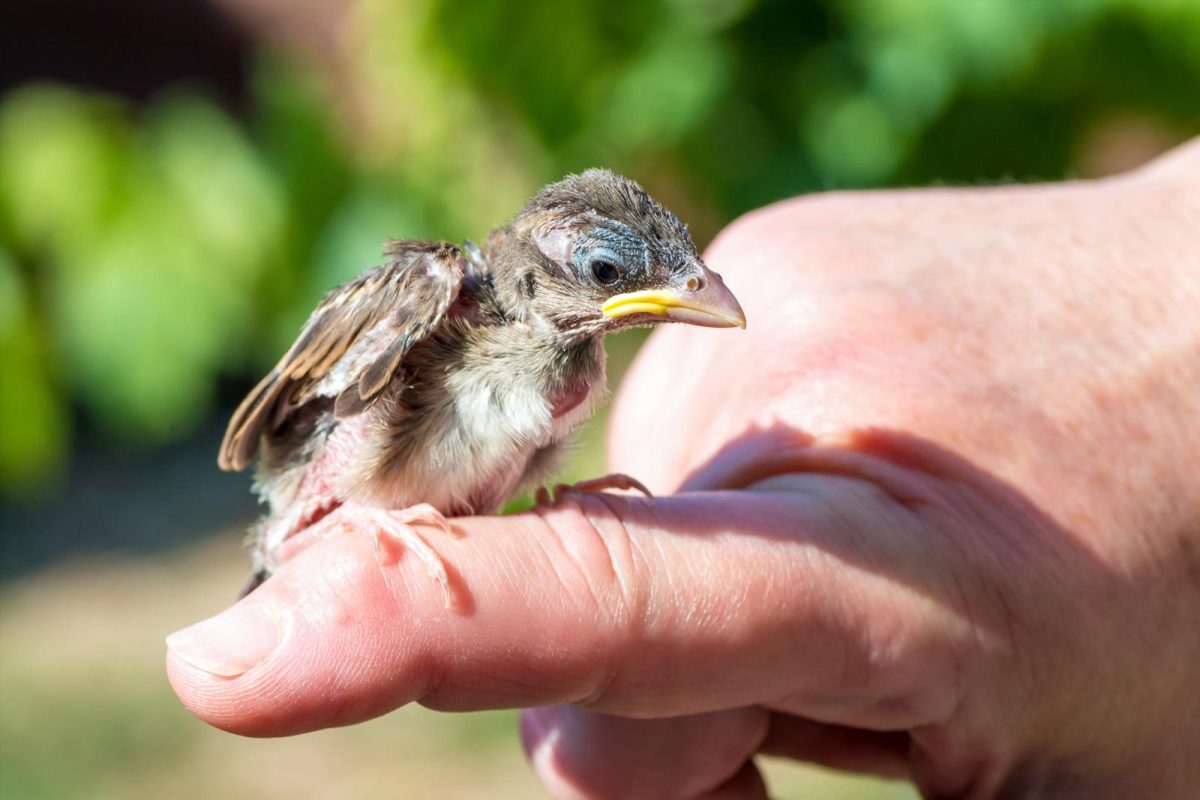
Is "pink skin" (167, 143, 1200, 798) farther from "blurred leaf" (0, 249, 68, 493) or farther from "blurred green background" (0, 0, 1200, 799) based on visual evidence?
"blurred leaf" (0, 249, 68, 493)

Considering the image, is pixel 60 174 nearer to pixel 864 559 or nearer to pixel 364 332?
pixel 364 332

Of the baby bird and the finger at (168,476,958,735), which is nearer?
the finger at (168,476,958,735)

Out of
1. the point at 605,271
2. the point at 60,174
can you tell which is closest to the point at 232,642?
the point at 605,271

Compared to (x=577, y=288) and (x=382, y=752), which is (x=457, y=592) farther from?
(x=382, y=752)

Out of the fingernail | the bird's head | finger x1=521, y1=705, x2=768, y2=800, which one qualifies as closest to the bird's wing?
the bird's head

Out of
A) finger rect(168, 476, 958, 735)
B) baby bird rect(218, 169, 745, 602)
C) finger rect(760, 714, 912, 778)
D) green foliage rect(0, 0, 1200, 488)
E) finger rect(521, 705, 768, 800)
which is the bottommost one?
finger rect(760, 714, 912, 778)

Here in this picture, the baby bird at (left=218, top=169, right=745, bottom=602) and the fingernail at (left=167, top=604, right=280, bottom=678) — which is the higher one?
the baby bird at (left=218, top=169, right=745, bottom=602)

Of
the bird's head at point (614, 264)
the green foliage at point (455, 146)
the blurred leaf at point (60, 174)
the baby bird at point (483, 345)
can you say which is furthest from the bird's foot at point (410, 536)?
the blurred leaf at point (60, 174)
